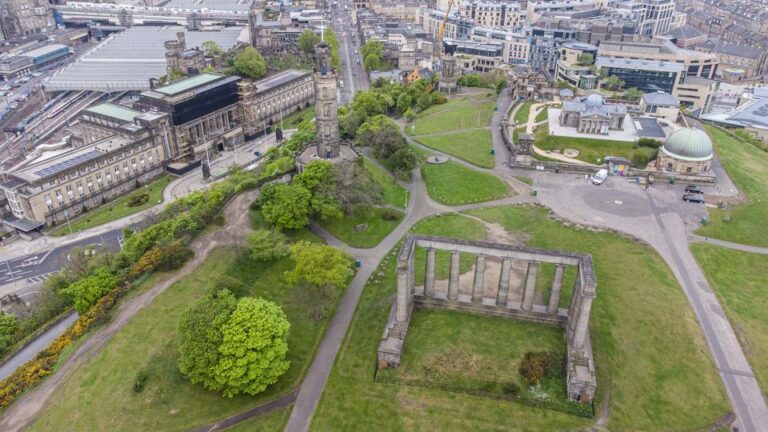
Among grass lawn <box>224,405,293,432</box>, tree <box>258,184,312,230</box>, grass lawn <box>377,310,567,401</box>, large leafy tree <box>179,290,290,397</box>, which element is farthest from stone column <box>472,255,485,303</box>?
tree <box>258,184,312,230</box>

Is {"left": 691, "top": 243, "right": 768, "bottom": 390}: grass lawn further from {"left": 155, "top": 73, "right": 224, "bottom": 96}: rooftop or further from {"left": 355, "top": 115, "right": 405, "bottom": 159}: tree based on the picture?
{"left": 155, "top": 73, "right": 224, "bottom": 96}: rooftop

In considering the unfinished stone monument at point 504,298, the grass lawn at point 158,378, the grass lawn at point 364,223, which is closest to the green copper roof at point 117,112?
the grass lawn at point 364,223

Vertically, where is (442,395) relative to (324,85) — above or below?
below

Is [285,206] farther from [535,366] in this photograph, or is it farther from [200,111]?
[200,111]

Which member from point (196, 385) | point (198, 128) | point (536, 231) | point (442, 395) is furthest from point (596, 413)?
point (198, 128)

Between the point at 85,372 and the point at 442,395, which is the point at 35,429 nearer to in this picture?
the point at 85,372
